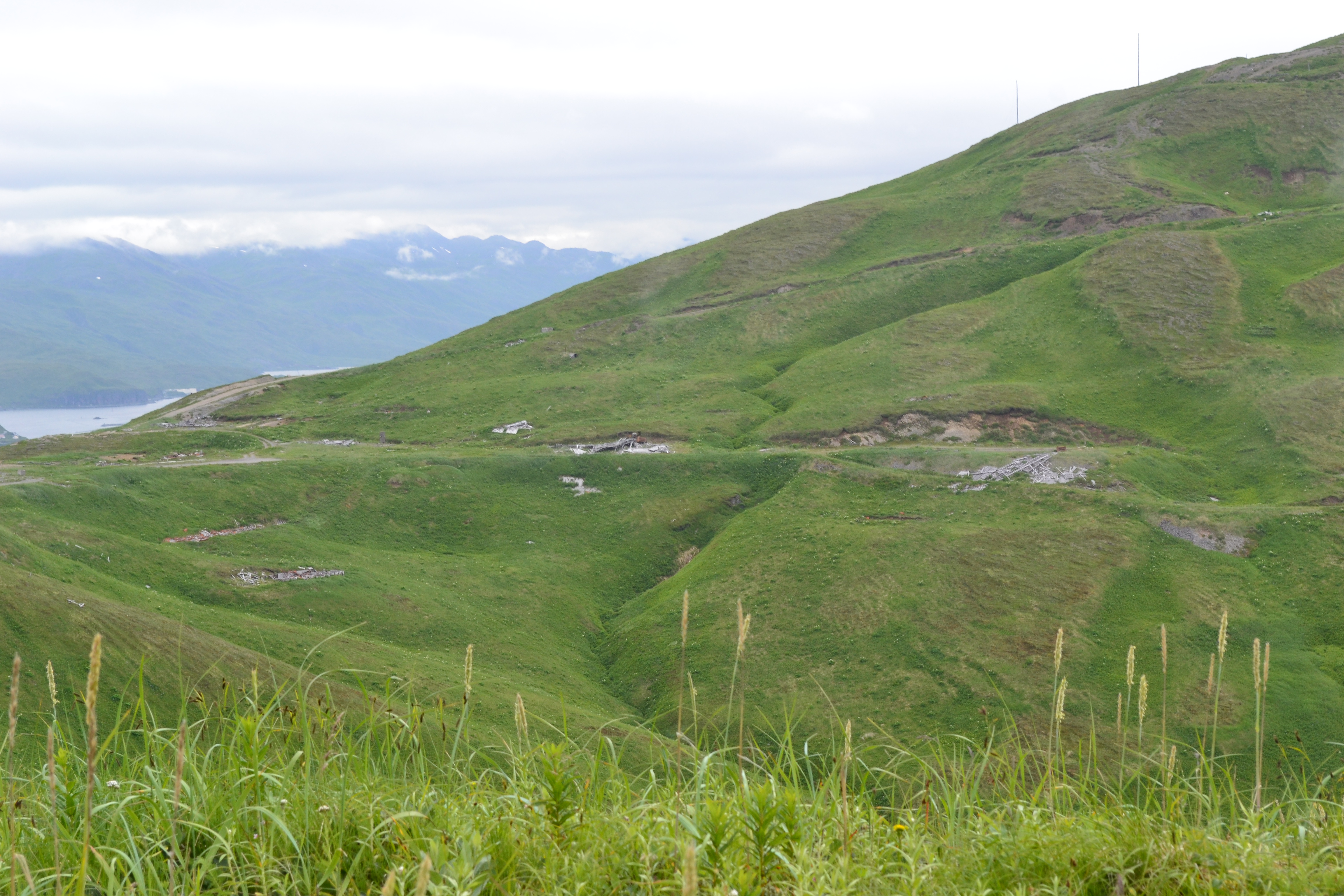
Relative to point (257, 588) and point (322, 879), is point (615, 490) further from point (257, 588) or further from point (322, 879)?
point (322, 879)

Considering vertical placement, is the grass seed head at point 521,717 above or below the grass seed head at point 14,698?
below

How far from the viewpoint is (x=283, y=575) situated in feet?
178

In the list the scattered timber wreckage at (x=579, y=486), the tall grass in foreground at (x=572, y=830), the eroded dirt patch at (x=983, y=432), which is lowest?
the scattered timber wreckage at (x=579, y=486)

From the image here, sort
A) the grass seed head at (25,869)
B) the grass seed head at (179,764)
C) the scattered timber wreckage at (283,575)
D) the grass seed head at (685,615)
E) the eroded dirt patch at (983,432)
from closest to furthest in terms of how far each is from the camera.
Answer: the grass seed head at (25,869) < the grass seed head at (179,764) < the grass seed head at (685,615) < the scattered timber wreckage at (283,575) < the eroded dirt patch at (983,432)

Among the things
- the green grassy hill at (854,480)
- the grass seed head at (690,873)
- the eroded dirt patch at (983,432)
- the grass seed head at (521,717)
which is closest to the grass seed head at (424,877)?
the grass seed head at (690,873)

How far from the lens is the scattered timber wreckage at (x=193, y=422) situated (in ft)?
321

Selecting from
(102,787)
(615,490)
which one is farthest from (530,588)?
(102,787)

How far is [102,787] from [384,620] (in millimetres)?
47919

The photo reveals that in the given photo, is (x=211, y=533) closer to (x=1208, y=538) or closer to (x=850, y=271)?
(x=1208, y=538)

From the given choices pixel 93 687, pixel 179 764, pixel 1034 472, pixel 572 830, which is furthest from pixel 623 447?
pixel 93 687

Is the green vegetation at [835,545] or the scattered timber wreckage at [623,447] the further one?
the scattered timber wreckage at [623,447]

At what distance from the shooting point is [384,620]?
51.7 metres

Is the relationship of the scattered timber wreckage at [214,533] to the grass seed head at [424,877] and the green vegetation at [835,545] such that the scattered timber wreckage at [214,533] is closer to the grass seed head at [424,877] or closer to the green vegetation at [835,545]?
the green vegetation at [835,545]

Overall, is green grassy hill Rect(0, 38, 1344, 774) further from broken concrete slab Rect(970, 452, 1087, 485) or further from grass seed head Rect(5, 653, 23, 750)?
grass seed head Rect(5, 653, 23, 750)
